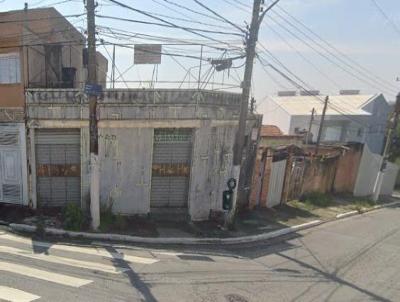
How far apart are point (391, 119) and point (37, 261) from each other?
2153 centimetres

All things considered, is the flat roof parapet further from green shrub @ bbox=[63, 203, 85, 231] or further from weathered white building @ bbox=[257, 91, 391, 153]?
weathered white building @ bbox=[257, 91, 391, 153]

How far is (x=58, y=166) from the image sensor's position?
1244 centimetres

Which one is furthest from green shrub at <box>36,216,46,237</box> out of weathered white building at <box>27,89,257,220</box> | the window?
the window

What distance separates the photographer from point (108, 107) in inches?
469

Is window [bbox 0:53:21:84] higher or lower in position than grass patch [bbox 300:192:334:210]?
higher

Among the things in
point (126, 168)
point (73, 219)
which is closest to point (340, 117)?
point (126, 168)

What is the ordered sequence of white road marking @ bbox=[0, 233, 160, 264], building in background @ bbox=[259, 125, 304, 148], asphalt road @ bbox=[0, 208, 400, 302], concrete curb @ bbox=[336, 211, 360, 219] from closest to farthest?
asphalt road @ bbox=[0, 208, 400, 302]
white road marking @ bbox=[0, 233, 160, 264]
concrete curb @ bbox=[336, 211, 360, 219]
building in background @ bbox=[259, 125, 304, 148]

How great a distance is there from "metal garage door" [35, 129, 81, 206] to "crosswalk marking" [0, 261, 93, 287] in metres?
4.94

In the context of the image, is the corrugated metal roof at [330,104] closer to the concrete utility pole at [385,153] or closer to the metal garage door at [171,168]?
the concrete utility pole at [385,153]

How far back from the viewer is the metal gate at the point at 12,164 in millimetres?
12453

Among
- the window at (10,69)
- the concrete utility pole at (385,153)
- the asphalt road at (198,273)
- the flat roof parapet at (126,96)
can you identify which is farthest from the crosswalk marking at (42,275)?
the concrete utility pole at (385,153)

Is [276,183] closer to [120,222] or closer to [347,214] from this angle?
[347,214]

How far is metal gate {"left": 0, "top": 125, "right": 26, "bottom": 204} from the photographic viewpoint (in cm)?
1245

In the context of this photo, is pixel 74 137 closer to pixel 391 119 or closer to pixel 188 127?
pixel 188 127
